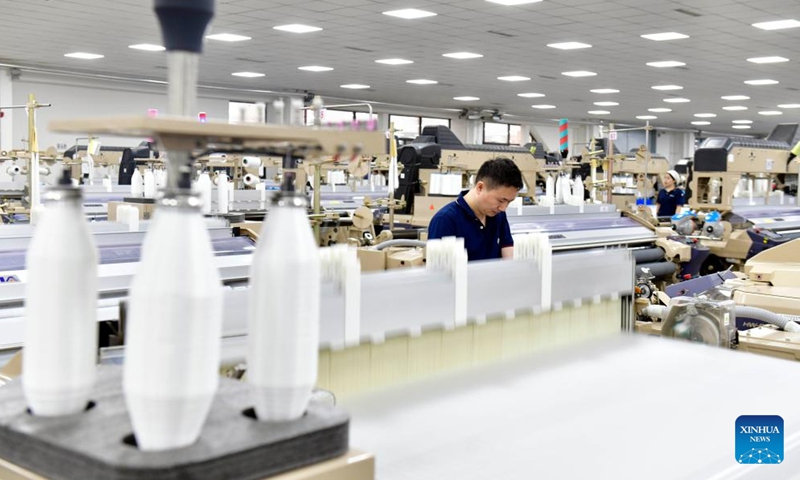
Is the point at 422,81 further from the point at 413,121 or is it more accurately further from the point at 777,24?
the point at 777,24

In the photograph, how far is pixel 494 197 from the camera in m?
3.48

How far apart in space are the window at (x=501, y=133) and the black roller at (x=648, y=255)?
15827 mm

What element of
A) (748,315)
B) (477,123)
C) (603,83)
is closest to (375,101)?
(477,123)

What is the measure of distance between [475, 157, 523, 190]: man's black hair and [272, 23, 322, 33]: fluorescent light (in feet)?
24.4

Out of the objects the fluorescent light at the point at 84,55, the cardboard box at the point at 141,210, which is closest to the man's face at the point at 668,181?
the cardboard box at the point at 141,210

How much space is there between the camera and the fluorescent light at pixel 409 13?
9.41 m

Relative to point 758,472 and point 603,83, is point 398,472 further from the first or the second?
point 603,83

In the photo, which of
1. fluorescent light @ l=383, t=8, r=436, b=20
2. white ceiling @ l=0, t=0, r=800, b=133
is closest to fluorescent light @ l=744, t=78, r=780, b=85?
white ceiling @ l=0, t=0, r=800, b=133

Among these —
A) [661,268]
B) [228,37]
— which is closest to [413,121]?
[228,37]

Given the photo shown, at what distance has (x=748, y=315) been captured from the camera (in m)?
3.39

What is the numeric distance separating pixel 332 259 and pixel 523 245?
69cm

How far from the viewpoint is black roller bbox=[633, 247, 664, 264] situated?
638cm

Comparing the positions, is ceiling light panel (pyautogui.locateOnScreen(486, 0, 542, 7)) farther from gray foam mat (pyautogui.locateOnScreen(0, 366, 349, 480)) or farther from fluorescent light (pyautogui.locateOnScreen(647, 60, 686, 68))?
gray foam mat (pyautogui.locateOnScreen(0, 366, 349, 480))

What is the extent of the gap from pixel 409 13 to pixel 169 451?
9030 mm
